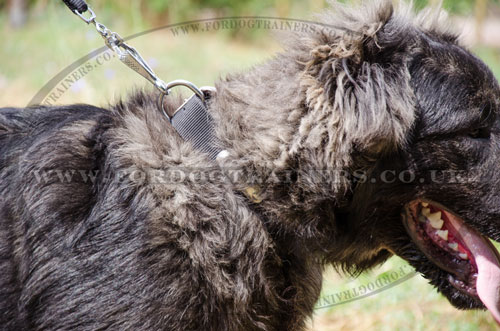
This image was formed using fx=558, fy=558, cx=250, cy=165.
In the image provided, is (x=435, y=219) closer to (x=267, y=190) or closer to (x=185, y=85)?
(x=267, y=190)

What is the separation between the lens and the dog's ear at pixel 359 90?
2.25 metres

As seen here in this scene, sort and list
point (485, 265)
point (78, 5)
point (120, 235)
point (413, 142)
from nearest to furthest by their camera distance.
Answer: point (120, 235) < point (413, 142) < point (485, 265) < point (78, 5)

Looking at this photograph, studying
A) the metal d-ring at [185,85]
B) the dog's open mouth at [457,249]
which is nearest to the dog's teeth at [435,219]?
the dog's open mouth at [457,249]

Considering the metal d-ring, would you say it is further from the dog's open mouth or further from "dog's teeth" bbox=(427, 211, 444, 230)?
"dog's teeth" bbox=(427, 211, 444, 230)

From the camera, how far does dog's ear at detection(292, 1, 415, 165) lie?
225 cm

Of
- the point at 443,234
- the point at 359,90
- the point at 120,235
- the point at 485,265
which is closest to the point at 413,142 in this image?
the point at 359,90

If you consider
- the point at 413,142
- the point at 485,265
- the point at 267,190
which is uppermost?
the point at 267,190

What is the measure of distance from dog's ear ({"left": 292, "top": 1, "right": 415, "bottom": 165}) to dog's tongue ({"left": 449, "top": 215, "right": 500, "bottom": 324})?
23.0 inches

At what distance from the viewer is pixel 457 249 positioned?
255 centimetres

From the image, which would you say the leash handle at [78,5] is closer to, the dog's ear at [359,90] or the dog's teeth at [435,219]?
the dog's ear at [359,90]

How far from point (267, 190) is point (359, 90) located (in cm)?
56

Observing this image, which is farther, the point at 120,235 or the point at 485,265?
the point at 485,265

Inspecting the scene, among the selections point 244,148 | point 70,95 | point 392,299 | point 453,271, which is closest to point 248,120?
point 244,148

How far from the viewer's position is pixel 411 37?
247 cm
